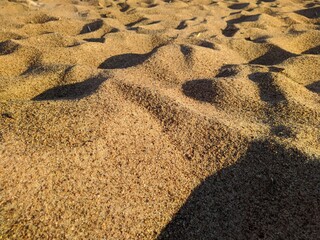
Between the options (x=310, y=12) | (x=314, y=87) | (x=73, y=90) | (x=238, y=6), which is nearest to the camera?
(x=73, y=90)

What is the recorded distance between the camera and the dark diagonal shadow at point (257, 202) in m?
1.17

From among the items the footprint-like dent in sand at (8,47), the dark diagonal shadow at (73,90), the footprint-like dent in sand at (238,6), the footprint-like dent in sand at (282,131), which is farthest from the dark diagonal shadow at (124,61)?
the footprint-like dent in sand at (238,6)

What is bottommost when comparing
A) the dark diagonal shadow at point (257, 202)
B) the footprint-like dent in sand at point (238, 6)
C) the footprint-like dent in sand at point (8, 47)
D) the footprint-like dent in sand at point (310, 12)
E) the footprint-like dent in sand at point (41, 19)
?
the footprint-like dent in sand at point (238, 6)

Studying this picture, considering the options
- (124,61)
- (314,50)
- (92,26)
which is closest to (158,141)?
(124,61)

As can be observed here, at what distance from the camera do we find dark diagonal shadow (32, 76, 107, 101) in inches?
75.6

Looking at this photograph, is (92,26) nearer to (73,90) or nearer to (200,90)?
(73,90)

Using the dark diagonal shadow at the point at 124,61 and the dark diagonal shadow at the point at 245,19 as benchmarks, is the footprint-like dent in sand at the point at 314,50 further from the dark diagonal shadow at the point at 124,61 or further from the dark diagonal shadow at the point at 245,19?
the dark diagonal shadow at the point at 124,61

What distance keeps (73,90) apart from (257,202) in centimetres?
134

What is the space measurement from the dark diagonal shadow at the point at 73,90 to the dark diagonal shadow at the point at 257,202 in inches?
38.6

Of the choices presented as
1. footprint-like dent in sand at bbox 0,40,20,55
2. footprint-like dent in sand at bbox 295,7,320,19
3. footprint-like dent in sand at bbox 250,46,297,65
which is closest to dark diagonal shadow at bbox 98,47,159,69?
footprint-like dent in sand at bbox 0,40,20,55

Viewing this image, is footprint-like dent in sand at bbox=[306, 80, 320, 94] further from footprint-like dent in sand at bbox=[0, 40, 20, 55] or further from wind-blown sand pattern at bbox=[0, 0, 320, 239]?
footprint-like dent in sand at bbox=[0, 40, 20, 55]

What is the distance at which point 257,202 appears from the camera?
50.3 inches

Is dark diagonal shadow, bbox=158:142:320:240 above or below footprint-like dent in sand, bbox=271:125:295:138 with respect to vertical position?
below

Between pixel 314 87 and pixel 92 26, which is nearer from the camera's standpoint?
pixel 314 87
